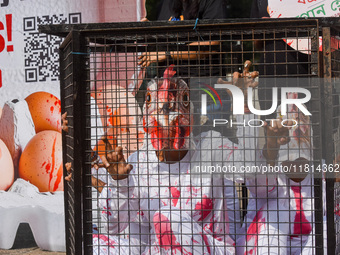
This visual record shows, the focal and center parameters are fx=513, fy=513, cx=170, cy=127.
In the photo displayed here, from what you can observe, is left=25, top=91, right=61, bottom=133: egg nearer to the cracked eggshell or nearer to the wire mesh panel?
the cracked eggshell

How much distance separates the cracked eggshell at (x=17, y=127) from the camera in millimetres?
4641

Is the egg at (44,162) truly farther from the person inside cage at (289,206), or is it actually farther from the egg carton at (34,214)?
the person inside cage at (289,206)

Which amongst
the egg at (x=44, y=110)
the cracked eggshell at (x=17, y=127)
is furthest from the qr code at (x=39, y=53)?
the cracked eggshell at (x=17, y=127)

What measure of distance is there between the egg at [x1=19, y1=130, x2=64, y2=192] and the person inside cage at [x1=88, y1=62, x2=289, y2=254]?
78.3 inches

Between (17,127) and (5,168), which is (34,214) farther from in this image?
Result: (17,127)

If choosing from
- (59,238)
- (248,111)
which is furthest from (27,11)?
(248,111)

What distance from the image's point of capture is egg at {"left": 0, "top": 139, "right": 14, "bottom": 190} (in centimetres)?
468

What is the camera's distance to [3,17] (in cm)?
462

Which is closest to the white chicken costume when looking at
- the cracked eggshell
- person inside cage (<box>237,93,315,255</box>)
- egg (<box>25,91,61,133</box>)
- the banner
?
person inside cage (<box>237,93,315,255</box>)

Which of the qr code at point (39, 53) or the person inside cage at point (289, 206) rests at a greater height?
the qr code at point (39, 53)

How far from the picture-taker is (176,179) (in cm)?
271

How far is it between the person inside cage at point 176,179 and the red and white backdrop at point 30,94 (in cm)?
208

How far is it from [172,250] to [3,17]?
3100mm

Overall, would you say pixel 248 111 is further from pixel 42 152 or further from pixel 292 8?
pixel 42 152
